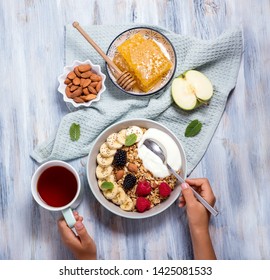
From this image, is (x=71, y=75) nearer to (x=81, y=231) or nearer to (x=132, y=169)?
(x=132, y=169)

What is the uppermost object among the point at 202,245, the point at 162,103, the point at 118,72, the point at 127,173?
the point at 118,72

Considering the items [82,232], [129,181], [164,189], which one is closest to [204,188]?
[164,189]

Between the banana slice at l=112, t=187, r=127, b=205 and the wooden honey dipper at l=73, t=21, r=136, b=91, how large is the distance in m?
0.32

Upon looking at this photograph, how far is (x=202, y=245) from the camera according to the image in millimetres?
1390

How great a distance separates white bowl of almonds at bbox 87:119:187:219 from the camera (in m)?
1.40

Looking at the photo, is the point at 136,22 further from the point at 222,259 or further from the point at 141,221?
the point at 222,259

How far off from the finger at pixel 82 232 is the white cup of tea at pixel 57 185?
19 millimetres

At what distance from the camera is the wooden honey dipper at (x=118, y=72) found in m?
1.44

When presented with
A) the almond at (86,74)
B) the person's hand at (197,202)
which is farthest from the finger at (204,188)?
the almond at (86,74)

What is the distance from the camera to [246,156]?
1.51 m

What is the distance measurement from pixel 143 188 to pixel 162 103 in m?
0.28

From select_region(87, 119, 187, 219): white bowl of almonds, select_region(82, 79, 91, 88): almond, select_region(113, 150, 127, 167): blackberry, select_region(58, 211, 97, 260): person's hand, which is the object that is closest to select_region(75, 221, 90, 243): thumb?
select_region(58, 211, 97, 260): person's hand

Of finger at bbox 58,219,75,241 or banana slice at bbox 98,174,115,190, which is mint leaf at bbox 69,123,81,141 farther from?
finger at bbox 58,219,75,241

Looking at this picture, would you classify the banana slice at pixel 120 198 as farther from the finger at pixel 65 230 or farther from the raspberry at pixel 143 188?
the finger at pixel 65 230
